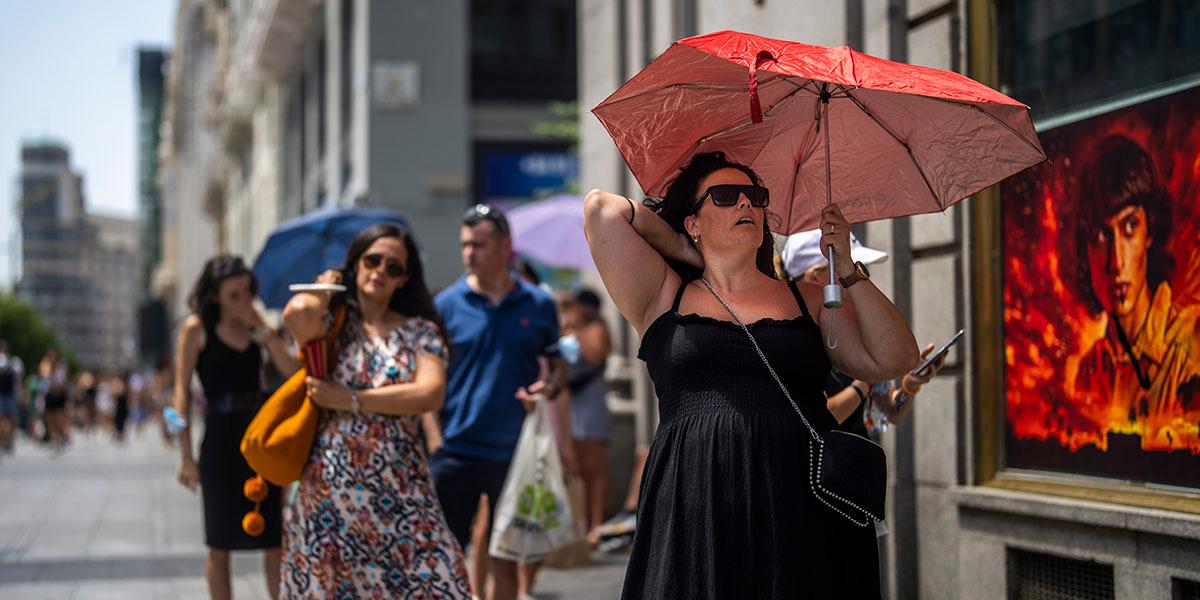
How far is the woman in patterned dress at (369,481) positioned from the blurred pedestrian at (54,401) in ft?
77.8

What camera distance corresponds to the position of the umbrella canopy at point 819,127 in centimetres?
368

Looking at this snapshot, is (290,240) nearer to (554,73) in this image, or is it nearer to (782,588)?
(782,588)

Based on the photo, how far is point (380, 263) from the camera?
5.58 meters

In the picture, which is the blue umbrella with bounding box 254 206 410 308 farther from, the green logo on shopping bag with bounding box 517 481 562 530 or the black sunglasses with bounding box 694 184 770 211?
the black sunglasses with bounding box 694 184 770 211

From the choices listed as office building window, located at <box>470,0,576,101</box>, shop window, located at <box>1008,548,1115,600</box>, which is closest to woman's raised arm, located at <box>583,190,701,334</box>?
shop window, located at <box>1008,548,1115,600</box>

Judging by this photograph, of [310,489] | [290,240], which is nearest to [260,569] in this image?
[290,240]

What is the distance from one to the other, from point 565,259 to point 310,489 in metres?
6.75

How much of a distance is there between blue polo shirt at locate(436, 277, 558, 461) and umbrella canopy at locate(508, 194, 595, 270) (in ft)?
15.7

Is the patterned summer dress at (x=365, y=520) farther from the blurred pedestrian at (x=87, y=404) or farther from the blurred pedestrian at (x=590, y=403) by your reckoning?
the blurred pedestrian at (x=87, y=404)

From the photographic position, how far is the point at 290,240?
9.67 meters

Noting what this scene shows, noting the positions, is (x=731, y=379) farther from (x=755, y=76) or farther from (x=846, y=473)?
(x=755, y=76)

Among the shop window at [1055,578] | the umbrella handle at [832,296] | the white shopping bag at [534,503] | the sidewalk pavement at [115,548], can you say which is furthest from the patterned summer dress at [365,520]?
the sidewalk pavement at [115,548]

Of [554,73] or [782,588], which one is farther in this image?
[554,73]

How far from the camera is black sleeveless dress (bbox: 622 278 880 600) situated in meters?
3.68
